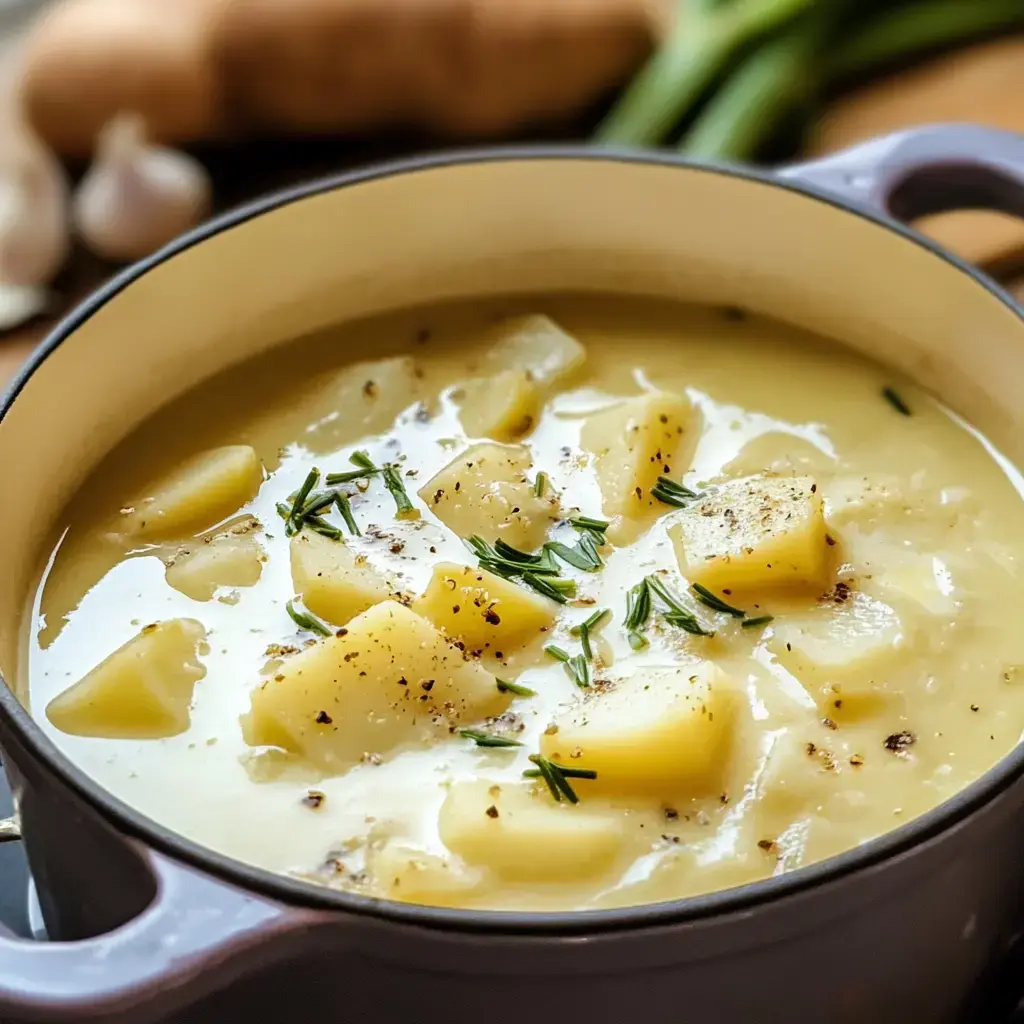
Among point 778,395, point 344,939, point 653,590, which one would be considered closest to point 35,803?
point 344,939

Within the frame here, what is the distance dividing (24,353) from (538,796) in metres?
1.37

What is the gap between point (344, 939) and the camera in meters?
0.92

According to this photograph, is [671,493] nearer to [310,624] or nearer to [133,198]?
[310,624]

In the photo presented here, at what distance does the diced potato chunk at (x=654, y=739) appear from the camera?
1.21m

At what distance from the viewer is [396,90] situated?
102 inches

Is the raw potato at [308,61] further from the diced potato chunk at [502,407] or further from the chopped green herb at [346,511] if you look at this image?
the chopped green herb at [346,511]

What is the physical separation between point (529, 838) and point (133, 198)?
1.57 meters

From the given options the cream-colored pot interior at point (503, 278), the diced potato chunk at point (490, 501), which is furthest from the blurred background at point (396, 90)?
the diced potato chunk at point (490, 501)

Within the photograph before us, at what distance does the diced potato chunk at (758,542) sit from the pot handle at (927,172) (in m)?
0.37

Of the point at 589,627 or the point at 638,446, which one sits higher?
the point at 638,446

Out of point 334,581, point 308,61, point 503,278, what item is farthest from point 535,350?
point 308,61

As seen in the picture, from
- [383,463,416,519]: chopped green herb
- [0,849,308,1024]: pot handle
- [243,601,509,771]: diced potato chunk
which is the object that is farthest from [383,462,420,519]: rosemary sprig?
[0,849,308,1024]: pot handle

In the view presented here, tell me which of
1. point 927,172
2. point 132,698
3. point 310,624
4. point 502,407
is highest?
point 927,172

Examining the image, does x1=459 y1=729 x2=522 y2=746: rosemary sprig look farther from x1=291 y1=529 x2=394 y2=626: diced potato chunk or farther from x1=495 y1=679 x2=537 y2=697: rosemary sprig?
x1=291 y1=529 x2=394 y2=626: diced potato chunk
